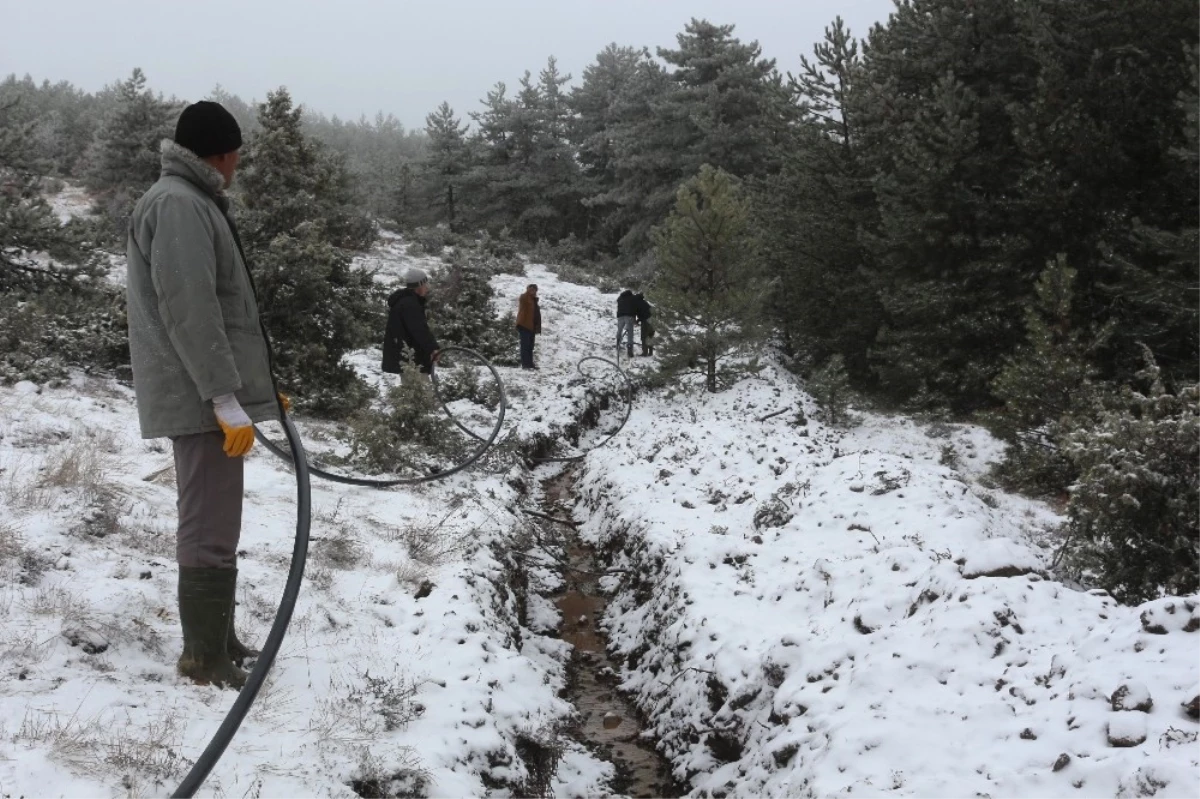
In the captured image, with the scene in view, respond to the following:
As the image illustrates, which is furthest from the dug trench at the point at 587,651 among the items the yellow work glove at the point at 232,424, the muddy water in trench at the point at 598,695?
the yellow work glove at the point at 232,424

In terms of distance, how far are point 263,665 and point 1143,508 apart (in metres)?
5.85

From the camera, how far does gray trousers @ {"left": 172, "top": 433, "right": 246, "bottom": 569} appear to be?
11.4ft

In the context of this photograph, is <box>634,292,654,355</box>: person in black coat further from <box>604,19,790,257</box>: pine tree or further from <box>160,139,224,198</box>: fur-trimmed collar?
<box>160,139,224,198</box>: fur-trimmed collar

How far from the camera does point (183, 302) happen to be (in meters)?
3.28

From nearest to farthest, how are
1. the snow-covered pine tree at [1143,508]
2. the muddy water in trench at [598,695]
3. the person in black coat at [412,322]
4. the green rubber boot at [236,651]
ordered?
the green rubber boot at [236,651]
the muddy water in trench at [598,695]
the snow-covered pine tree at [1143,508]
the person in black coat at [412,322]

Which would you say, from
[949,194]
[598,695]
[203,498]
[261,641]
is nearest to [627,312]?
[949,194]

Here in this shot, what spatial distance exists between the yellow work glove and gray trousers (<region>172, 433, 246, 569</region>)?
0.66 feet

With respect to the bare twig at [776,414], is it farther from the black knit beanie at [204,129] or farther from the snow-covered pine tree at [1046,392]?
the black knit beanie at [204,129]

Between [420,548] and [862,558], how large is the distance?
3617mm

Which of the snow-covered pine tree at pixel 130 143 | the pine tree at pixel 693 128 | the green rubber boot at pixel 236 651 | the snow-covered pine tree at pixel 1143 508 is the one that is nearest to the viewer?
the green rubber boot at pixel 236 651

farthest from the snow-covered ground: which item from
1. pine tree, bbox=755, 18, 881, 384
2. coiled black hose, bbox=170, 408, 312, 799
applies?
pine tree, bbox=755, 18, 881, 384

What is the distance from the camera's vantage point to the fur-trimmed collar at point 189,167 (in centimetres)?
348

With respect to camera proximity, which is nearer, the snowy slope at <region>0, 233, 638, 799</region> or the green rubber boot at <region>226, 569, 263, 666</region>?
the snowy slope at <region>0, 233, 638, 799</region>

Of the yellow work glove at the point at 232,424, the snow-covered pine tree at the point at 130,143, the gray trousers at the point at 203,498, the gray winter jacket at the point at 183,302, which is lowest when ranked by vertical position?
the gray trousers at the point at 203,498
